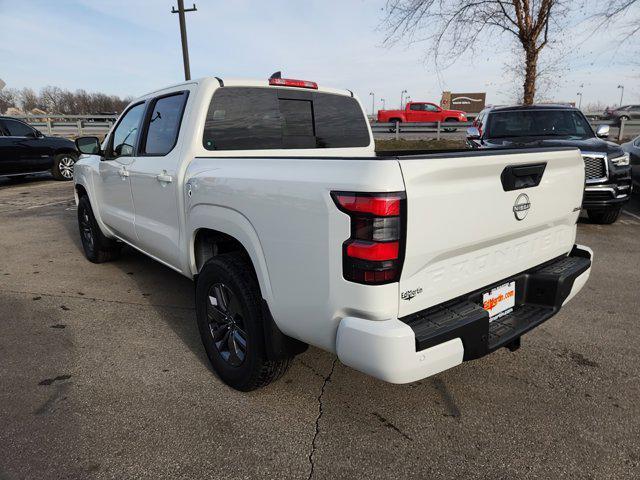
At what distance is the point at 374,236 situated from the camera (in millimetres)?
1802

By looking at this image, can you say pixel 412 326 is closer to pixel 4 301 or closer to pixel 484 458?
pixel 484 458

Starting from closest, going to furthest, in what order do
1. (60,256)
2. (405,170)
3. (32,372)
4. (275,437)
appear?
1. (405,170)
2. (275,437)
3. (32,372)
4. (60,256)

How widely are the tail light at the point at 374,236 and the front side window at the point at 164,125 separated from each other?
183cm

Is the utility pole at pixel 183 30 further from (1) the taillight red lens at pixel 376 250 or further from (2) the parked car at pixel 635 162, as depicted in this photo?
(1) the taillight red lens at pixel 376 250

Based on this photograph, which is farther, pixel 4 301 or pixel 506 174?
pixel 4 301

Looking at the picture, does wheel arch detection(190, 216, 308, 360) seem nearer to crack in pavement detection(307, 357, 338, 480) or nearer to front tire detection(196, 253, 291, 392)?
front tire detection(196, 253, 291, 392)

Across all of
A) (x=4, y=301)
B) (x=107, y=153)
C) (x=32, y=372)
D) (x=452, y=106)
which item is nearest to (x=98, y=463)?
(x=32, y=372)

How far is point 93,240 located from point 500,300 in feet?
15.1

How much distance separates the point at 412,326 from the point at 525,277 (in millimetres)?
939

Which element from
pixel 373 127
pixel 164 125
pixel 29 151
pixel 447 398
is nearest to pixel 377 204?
pixel 447 398

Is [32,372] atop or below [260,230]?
below

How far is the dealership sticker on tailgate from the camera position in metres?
2.28

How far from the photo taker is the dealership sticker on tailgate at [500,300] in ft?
7.47

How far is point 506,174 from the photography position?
7.09 ft
